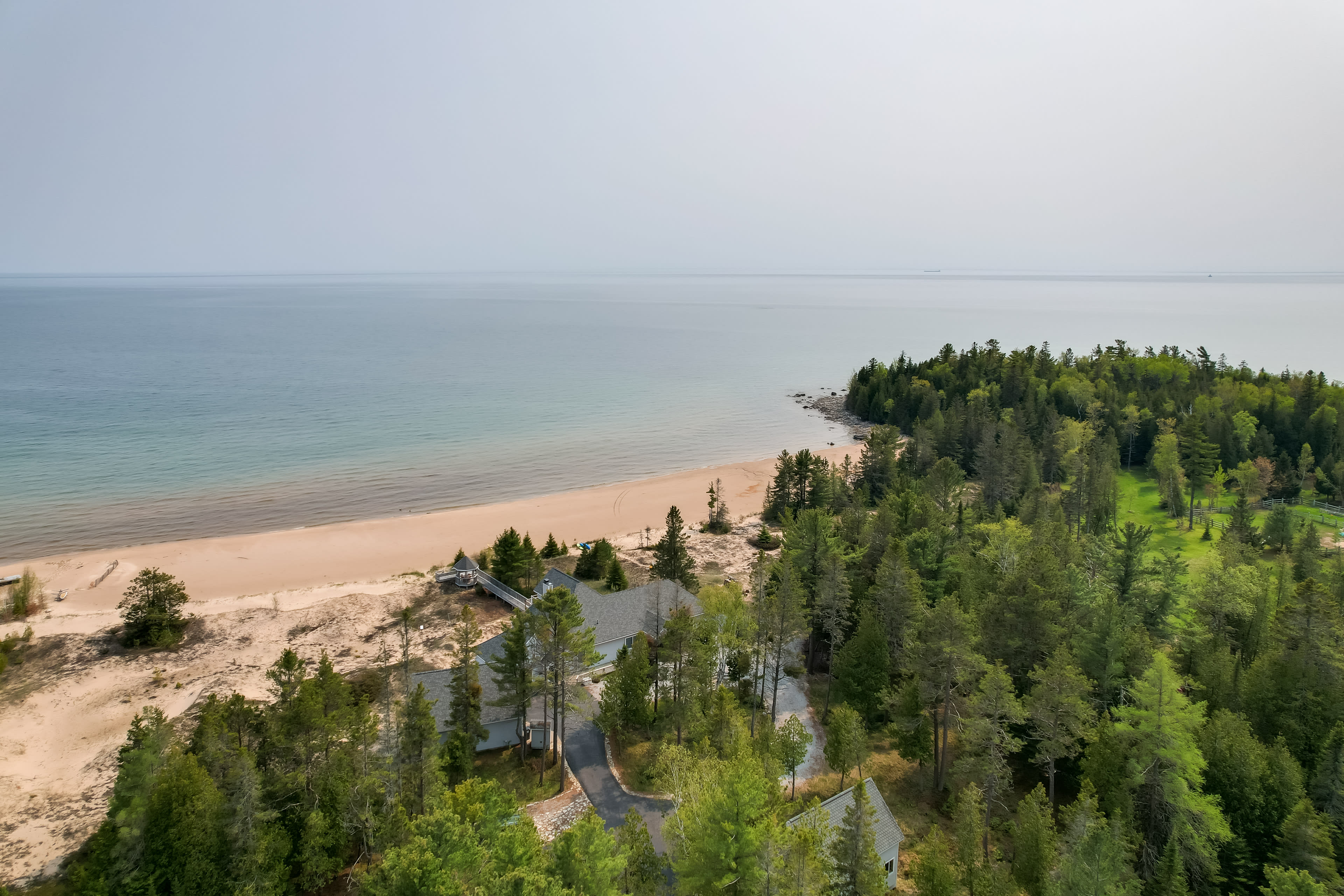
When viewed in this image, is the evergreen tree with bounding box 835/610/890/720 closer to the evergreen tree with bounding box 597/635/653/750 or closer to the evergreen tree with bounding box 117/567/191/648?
the evergreen tree with bounding box 597/635/653/750

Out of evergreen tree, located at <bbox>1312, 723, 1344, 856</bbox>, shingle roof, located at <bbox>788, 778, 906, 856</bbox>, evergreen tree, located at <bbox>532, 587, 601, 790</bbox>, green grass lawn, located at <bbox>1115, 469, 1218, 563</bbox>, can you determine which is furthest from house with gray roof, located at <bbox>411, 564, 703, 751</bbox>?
green grass lawn, located at <bbox>1115, 469, 1218, 563</bbox>

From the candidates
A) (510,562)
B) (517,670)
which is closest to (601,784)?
(517,670)

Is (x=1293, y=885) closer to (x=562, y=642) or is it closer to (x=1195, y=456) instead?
(x=562, y=642)

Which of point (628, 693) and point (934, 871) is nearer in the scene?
point (934, 871)

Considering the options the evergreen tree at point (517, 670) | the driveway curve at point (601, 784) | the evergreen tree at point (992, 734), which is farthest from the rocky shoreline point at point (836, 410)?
the evergreen tree at point (517, 670)

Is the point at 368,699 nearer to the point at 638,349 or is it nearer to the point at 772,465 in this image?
the point at 772,465

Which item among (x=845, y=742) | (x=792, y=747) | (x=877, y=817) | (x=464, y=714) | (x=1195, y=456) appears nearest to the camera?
(x=877, y=817)

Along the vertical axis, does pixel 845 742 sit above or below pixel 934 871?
below
